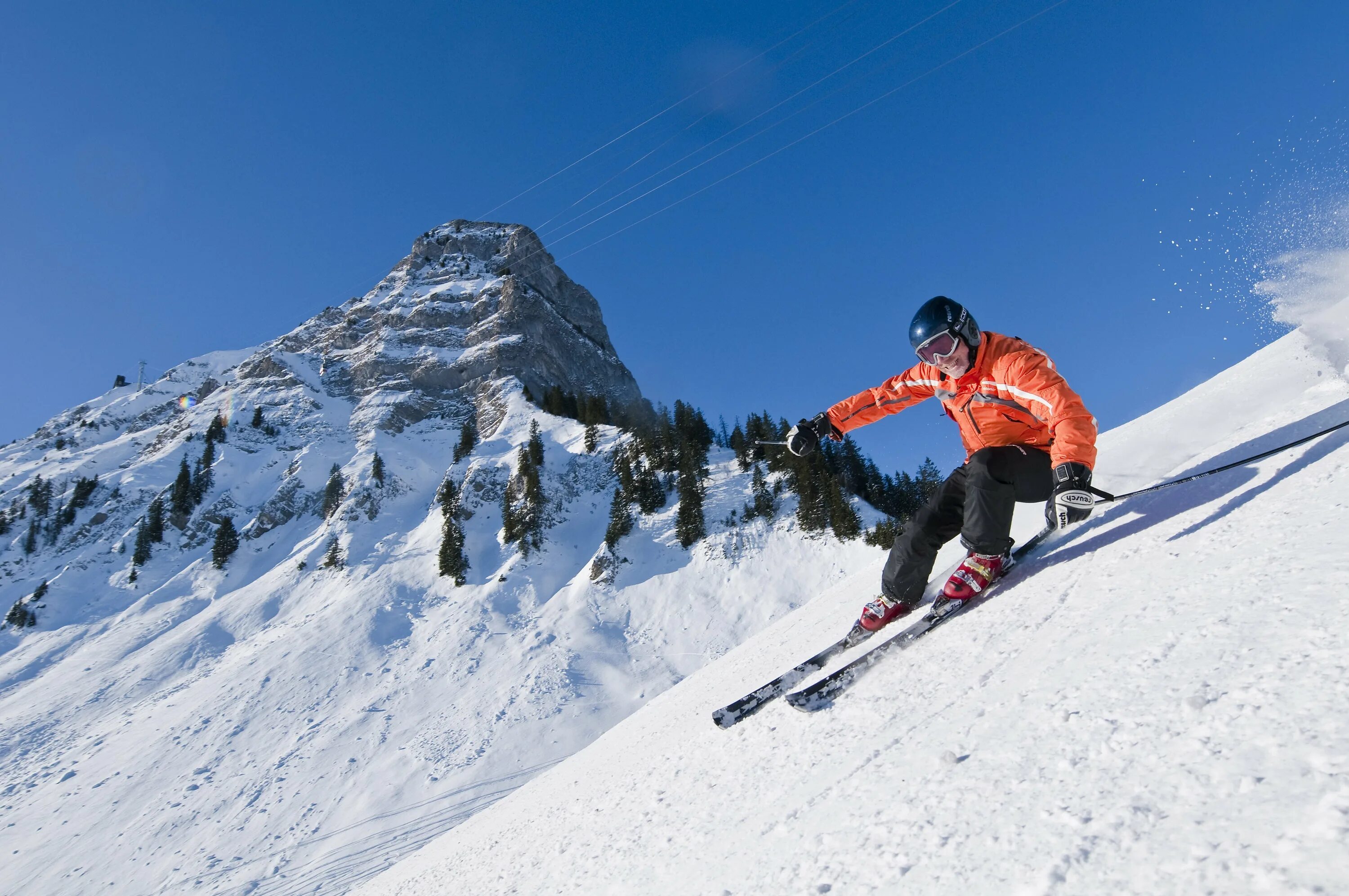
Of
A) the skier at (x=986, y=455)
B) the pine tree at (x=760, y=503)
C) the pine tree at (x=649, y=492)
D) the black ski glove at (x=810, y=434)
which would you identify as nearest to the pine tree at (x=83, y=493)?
the pine tree at (x=649, y=492)

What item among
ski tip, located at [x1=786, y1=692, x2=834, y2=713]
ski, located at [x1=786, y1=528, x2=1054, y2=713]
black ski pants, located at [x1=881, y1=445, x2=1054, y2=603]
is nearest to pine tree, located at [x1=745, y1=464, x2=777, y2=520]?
black ski pants, located at [x1=881, y1=445, x2=1054, y2=603]

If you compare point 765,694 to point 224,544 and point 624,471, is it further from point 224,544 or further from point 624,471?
point 224,544

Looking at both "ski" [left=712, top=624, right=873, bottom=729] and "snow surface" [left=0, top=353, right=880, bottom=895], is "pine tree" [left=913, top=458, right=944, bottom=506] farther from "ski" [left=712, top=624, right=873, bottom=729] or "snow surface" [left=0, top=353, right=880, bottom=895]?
"ski" [left=712, top=624, right=873, bottom=729]

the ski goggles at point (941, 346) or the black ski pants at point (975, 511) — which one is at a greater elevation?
the ski goggles at point (941, 346)

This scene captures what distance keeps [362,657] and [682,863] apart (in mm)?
24817

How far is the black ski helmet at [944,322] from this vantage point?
3.79 metres

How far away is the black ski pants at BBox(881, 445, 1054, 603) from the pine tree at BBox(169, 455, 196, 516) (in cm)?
5305

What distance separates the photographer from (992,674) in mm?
2434

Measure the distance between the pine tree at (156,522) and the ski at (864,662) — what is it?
2013 inches

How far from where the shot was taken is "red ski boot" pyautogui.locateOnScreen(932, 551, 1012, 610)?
344cm

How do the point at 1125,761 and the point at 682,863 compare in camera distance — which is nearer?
the point at 1125,761

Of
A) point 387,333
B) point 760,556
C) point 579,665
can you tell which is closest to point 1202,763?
point 579,665

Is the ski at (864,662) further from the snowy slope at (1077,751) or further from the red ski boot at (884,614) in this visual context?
the red ski boot at (884,614)

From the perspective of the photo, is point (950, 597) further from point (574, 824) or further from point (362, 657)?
point (362, 657)
